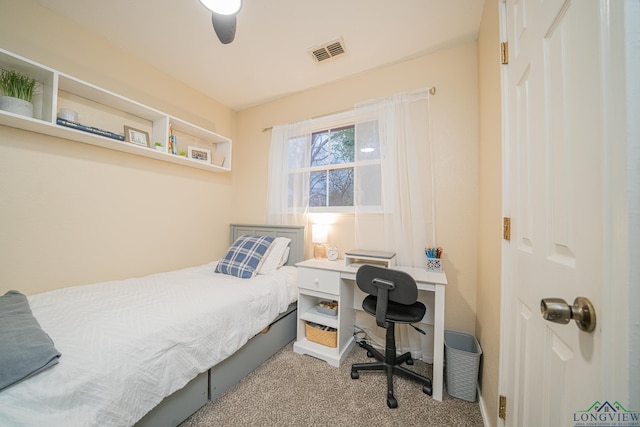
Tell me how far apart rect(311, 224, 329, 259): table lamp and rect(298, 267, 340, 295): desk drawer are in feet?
1.33

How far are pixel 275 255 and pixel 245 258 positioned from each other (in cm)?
30

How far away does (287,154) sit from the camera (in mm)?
2580

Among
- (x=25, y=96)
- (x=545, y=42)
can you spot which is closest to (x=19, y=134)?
(x=25, y=96)

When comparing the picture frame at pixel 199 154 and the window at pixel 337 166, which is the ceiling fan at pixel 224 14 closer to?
the window at pixel 337 166

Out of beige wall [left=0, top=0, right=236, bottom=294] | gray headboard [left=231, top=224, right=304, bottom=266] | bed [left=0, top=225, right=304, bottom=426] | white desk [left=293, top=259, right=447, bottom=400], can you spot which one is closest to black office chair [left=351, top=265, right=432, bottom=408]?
white desk [left=293, top=259, right=447, bottom=400]

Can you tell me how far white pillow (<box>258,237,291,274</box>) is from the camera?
2.17m

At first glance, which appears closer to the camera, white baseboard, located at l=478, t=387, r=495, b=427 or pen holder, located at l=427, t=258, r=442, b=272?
white baseboard, located at l=478, t=387, r=495, b=427

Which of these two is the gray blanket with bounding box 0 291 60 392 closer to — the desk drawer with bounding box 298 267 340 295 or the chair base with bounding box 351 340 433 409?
the desk drawer with bounding box 298 267 340 295

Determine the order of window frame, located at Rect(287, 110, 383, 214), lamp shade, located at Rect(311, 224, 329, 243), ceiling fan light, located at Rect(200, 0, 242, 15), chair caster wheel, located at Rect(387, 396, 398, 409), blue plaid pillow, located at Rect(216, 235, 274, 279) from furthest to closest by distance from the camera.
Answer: lamp shade, located at Rect(311, 224, 329, 243) < window frame, located at Rect(287, 110, 383, 214) < blue plaid pillow, located at Rect(216, 235, 274, 279) < chair caster wheel, located at Rect(387, 396, 398, 409) < ceiling fan light, located at Rect(200, 0, 242, 15)

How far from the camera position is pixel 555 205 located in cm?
64

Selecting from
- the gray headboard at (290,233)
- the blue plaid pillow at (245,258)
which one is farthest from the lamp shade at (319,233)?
the blue plaid pillow at (245,258)

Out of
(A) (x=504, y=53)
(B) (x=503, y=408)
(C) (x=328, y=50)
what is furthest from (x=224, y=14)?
(B) (x=503, y=408)

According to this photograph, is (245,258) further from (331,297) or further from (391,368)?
(391,368)

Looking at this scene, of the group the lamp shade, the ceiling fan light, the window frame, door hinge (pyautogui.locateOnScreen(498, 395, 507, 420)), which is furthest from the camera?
the lamp shade
